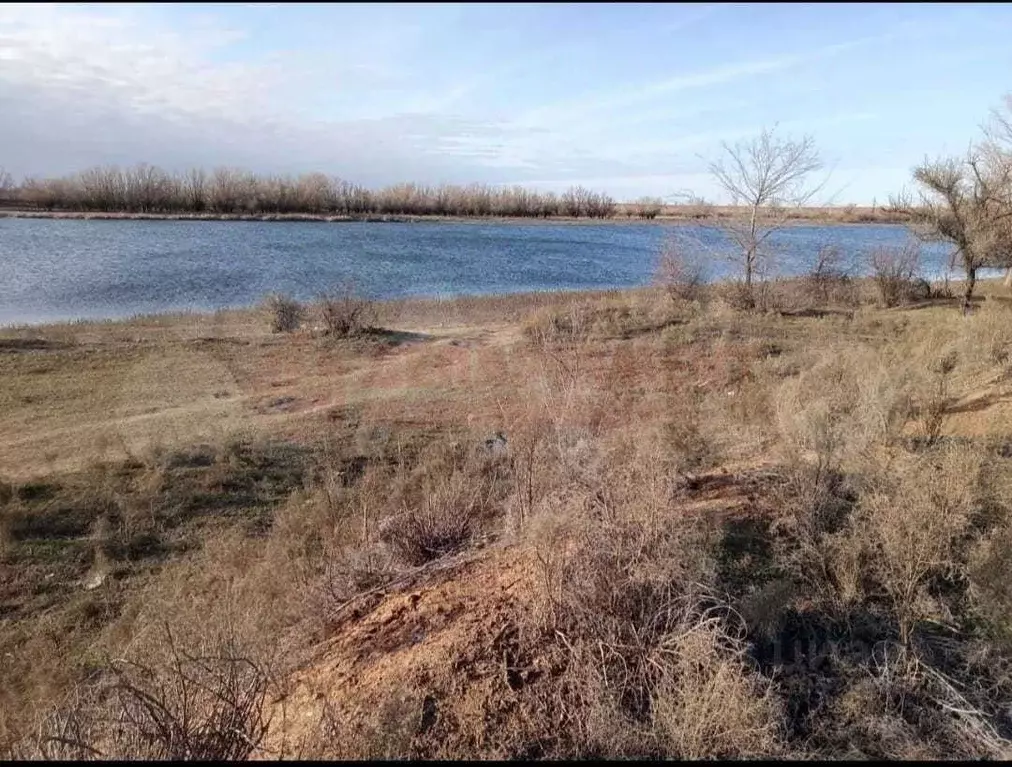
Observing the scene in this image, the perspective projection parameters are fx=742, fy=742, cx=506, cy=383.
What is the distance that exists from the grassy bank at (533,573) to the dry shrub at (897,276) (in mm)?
14056

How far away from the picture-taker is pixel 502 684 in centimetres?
450

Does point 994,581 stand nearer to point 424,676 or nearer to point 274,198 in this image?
point 424,676

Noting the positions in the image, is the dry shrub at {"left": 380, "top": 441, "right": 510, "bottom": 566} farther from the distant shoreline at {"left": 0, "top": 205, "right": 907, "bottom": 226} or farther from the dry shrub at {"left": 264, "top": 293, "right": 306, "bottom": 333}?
the distant shoreline at {"left": 0, "top": 205, "right": 907, "bottom": 226}

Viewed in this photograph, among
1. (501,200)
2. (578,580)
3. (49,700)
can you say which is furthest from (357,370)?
(501,200)

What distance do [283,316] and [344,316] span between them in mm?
2110

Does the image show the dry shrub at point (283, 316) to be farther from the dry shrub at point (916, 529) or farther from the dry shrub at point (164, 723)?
the dry shrub at point (164, 723)

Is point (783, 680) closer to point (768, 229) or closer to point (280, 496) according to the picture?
point (280, 496)

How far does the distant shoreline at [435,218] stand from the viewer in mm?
50553

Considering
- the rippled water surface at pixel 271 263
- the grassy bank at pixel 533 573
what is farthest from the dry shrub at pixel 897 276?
the grassy bank at pixel 533 573

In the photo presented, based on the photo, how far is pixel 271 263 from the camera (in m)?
38.0

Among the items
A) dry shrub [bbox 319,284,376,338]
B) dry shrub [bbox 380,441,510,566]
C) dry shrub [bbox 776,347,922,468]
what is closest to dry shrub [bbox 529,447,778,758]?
dry shrub [bbox 380,441,510,566]

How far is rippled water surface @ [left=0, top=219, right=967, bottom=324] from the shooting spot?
2814cm

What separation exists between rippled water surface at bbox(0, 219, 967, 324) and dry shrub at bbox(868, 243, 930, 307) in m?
3.47

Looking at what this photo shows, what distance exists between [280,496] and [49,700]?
4.96 metres
